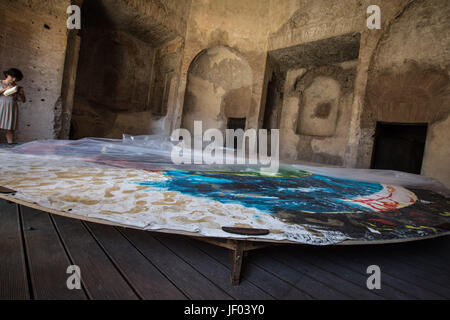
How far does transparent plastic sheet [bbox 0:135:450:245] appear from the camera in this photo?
125 centimetres

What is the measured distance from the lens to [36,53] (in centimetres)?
519

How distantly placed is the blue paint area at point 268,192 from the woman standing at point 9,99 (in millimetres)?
3988

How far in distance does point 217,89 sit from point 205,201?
8.48 m

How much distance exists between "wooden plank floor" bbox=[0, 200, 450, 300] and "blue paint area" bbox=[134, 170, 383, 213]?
0.97 feet

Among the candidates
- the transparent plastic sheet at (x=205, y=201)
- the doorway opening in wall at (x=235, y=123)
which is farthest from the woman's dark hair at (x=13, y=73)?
the doorway opening in wall at (x=235, y=123)

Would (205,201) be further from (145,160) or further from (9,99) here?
(9,99)

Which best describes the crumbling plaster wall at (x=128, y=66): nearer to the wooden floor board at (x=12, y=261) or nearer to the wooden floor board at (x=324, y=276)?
the wooden floor board at (x=12, y=261)

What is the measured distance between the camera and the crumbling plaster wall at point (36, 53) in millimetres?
4871

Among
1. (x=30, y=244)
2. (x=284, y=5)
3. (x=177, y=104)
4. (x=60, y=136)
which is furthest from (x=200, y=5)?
(x=30, y=244)

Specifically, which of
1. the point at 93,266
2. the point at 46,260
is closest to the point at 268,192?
the point at 93,266

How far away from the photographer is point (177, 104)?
8711 millimetres

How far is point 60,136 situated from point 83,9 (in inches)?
174
